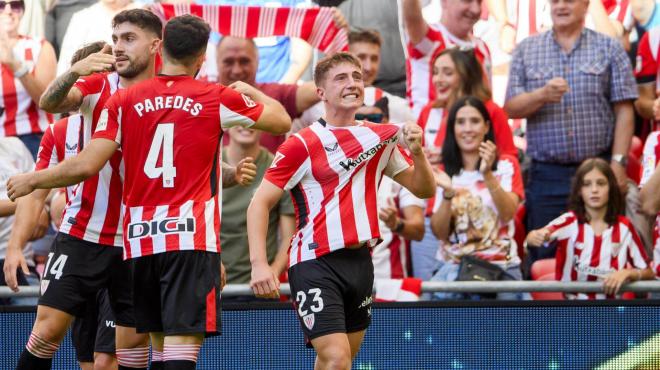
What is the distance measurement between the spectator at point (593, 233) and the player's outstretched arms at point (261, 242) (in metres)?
2.34

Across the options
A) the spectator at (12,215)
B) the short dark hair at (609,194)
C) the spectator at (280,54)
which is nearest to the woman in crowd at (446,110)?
the short dark hair at (609,194)

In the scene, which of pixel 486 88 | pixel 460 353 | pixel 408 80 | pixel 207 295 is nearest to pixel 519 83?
pixel 486 88

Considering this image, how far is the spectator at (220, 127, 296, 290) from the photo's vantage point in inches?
323

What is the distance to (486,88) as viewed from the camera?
894 cm

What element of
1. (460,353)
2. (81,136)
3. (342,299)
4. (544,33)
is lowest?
(460,353)

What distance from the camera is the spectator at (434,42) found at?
914 centimetres

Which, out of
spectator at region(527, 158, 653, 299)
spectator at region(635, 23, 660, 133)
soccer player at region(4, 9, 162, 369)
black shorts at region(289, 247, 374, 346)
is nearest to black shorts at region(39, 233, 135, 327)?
soccer player at region(4, 9, 162, 369)

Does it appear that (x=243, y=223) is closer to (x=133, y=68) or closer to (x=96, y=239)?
(x=96, y=239)

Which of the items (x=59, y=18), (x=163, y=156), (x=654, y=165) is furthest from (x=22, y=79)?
(x=654, y=165)

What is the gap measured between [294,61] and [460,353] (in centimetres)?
326

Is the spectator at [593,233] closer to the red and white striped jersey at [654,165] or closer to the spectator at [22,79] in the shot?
the red and white striped jersey at [654,165]

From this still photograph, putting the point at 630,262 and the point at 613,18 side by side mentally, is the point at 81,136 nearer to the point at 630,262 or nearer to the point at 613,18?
the point at 630,262

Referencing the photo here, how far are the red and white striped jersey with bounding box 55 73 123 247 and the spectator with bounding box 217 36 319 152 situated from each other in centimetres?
225

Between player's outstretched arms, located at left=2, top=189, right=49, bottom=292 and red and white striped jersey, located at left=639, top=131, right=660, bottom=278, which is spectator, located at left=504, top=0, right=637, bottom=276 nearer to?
red and white striped jersey, located at left=639, top=131, right=660, bottom=278
